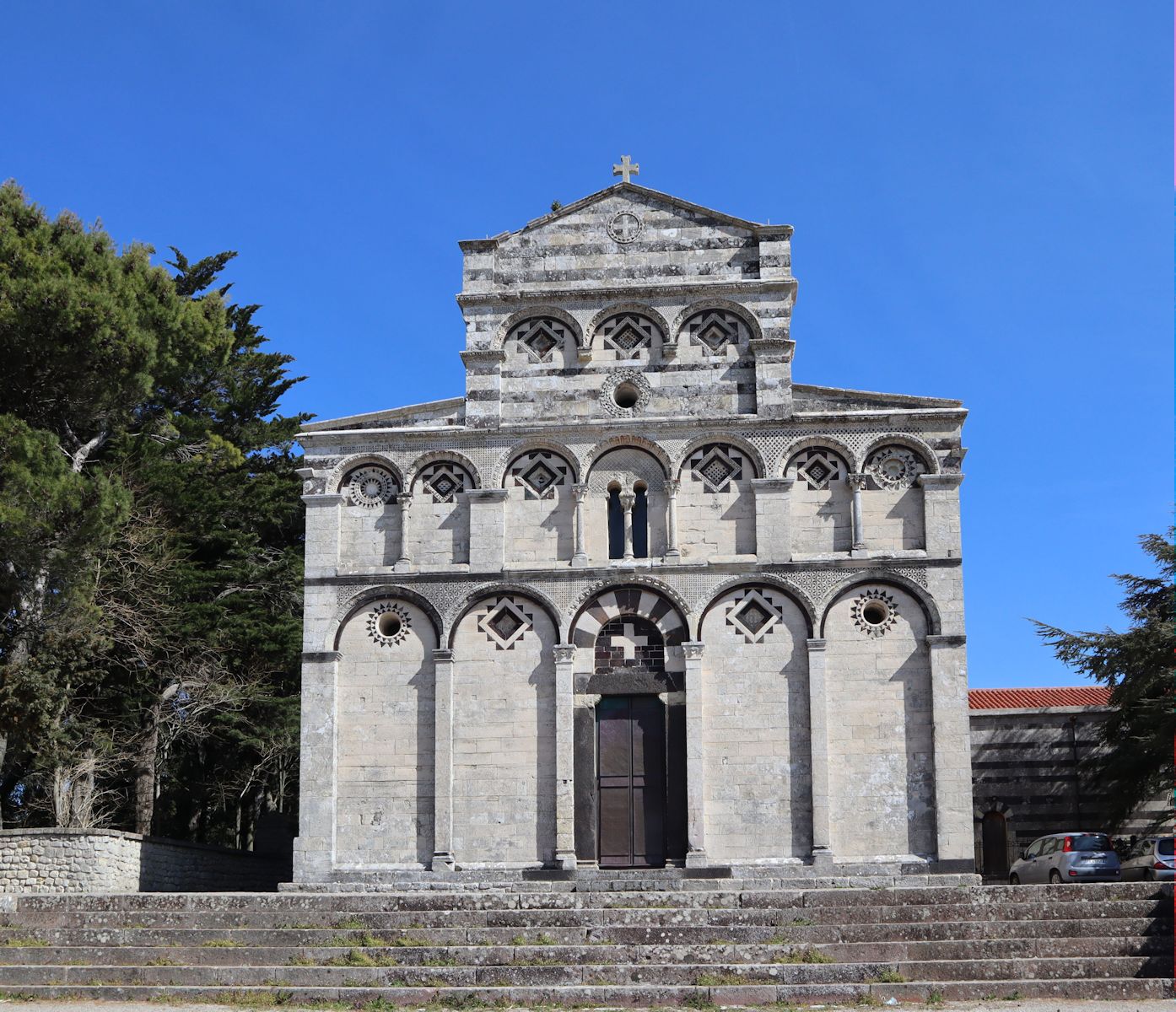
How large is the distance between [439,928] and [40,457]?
12.7 metres

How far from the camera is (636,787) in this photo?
22.6 m

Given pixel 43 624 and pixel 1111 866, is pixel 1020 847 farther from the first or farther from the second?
pixel 43 624

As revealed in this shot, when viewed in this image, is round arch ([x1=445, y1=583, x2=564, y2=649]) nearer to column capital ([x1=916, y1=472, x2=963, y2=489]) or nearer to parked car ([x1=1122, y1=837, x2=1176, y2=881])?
column capital ([x1=916, y1=472, x2=963, y2=489])

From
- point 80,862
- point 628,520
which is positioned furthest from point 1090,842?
point 80,862

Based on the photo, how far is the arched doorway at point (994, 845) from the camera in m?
30.7

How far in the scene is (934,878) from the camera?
70.2 feet

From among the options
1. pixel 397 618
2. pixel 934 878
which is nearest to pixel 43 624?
pixel 397 618

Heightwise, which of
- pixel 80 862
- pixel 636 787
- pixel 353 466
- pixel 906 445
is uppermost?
pixel 906 445

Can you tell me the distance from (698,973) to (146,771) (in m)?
15.9

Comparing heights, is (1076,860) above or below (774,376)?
below

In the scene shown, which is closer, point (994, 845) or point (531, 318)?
point (531, 318)

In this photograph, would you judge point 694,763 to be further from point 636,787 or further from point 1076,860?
point 1076,860

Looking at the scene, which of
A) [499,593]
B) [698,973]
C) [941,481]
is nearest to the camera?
[698,973]

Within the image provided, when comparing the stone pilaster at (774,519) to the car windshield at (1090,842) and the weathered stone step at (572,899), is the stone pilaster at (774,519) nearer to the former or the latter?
the weathered stone step at (572,899)
